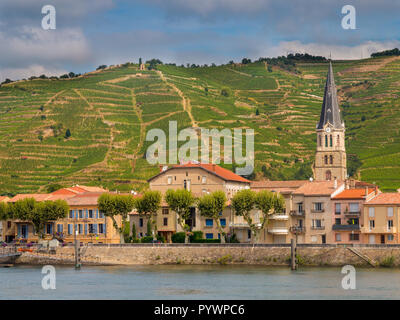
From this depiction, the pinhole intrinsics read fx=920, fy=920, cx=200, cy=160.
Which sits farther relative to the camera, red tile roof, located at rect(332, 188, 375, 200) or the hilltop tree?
the hilltop tree

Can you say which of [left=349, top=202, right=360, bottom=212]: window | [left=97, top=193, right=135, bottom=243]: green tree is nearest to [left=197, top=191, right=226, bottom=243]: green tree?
[left=97, top=193, right=135, bottom=243]: green tree

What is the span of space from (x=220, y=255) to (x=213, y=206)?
6.76 m

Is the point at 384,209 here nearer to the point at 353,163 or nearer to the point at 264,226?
the point at 264,226

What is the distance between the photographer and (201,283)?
64.5 metres

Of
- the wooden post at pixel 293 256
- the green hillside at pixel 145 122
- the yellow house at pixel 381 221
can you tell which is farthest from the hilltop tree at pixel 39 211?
the green hillside at pixel 145 122

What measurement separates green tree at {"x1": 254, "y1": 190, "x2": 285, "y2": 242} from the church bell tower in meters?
36.4

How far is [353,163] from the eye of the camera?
13562 centimetres

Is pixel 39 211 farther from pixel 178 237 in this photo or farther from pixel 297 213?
pixel 297 213

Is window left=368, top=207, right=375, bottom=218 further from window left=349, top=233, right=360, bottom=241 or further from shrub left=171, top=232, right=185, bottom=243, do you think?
shrub left=171, top=232, right=185, bottom=243

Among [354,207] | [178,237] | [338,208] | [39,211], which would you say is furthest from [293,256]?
[39,211]

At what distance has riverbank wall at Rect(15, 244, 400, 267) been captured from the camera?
74250mm

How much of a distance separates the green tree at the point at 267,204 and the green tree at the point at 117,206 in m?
12.6

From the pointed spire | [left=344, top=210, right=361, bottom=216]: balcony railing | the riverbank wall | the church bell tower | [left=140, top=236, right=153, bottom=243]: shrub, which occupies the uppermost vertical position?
the pointed spire
